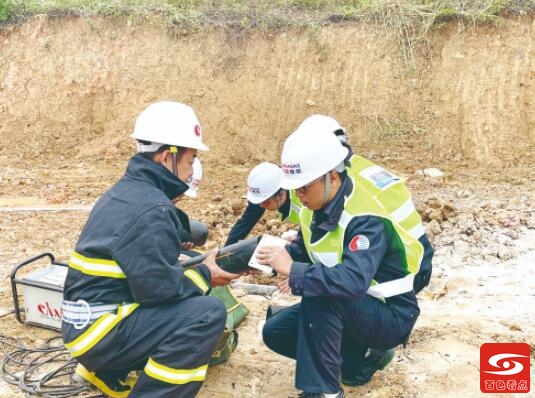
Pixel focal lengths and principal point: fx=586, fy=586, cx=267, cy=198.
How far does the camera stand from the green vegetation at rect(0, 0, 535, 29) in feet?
32.2

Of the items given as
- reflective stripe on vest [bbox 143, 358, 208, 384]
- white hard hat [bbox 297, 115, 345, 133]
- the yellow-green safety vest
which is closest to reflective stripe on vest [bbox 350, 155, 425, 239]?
the yellow-green safety vest

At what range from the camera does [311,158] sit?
115 inches

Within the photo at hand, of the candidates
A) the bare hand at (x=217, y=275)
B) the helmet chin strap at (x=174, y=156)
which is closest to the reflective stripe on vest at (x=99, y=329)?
the bare hand at (x=217, y=275)

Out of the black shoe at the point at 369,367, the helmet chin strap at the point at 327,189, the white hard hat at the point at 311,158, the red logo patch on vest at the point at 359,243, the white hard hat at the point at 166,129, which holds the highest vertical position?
the white hard hat at the point at 166,129

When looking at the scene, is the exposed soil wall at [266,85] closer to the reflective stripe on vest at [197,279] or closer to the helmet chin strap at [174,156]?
the reflective stripe on vest at [197,279]

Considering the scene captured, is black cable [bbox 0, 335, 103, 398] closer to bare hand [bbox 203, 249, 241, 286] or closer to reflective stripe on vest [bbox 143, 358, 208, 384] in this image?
reflective stripe on vest [bbox 143, 358, 208, 384]

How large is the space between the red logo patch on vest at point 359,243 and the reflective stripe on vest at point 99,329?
1.09 m

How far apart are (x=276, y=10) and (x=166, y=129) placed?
8.34 metres

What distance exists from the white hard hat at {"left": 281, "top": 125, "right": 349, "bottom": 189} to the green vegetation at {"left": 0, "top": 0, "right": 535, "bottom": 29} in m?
7.64

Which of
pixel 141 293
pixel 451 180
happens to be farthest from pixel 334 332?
pixel 451 180

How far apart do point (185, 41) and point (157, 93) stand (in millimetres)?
1088

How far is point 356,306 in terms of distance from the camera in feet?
9.93

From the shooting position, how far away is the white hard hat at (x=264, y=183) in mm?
4551

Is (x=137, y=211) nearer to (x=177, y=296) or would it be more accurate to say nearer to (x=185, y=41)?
(x=177, y=296)
